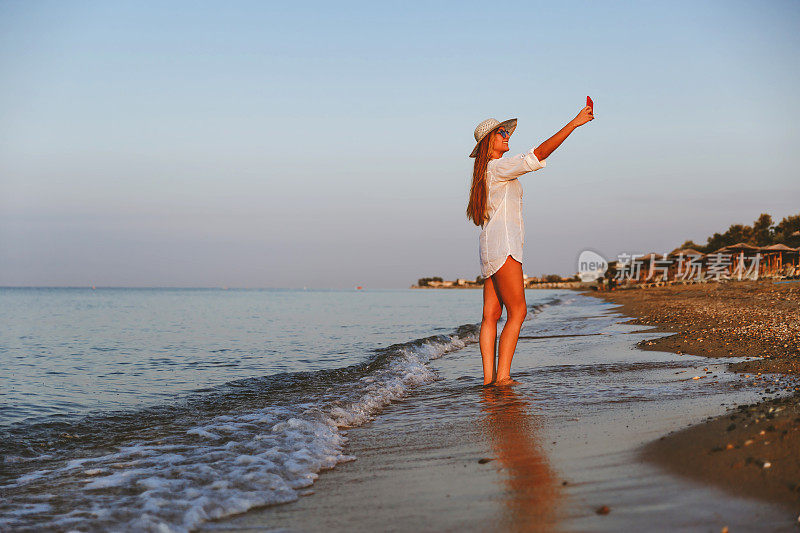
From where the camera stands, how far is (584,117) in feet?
13.7

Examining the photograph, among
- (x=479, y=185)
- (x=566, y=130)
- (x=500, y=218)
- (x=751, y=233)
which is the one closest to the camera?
(x=566, y=130)

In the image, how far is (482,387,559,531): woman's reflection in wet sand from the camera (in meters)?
1.91

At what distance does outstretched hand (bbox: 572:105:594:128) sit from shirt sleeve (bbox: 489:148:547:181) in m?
0.36

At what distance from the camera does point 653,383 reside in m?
4.61

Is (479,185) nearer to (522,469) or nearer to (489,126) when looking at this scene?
(489,126)

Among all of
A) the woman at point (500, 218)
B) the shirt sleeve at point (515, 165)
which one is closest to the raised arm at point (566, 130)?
the shirt sleeve at point (515, 165)

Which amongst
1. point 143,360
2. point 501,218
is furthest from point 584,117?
point 143,360

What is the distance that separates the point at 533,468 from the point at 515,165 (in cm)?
257

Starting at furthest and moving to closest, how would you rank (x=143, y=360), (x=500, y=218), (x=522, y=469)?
(x=143, y=360)
(x=500, y=218)
(x=522, y=469)

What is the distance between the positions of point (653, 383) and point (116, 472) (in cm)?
389

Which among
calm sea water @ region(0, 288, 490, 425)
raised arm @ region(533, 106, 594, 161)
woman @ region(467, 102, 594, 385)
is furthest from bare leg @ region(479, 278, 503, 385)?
calm sea water @ region(0, 288, 490, 425)

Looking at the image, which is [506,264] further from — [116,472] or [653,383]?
[116,472]

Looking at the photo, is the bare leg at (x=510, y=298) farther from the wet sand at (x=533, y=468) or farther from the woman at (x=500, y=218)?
the wet sand at (x=533, y=468)

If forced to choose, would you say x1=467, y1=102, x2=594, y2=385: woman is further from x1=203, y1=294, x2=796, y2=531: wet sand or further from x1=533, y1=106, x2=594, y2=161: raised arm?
x1=203, y1=294, x2=796, y2=531: wet sand
